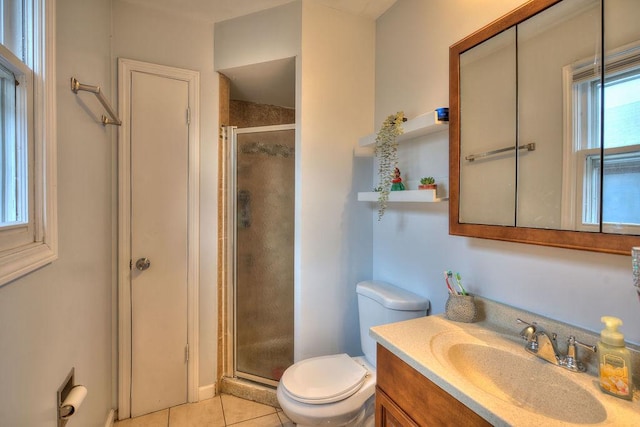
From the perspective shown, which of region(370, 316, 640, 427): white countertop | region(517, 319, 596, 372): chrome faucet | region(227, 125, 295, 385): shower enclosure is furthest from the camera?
region(227, 125, 295, 385): shower enclosure

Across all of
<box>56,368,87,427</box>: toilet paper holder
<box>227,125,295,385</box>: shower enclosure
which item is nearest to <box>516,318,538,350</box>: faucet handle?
<box>227,125,295,385</box>: shower enclosure

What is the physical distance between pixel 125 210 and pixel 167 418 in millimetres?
1307

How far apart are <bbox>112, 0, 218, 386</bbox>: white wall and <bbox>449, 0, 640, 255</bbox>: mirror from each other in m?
1.49

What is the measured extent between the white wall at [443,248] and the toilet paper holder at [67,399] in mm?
1494

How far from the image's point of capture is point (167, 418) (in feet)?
5.86

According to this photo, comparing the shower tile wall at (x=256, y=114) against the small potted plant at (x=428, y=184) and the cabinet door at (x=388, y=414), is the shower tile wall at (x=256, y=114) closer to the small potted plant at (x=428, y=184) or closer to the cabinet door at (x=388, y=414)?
the small potted plant at (x=428, y=184)

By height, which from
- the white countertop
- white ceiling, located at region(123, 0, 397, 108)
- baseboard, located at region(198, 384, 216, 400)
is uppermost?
white ceiling, located at region(123, 0, 397, 108)

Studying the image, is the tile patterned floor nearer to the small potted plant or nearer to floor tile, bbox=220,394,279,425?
floor tile, bbox=220,394,279,425

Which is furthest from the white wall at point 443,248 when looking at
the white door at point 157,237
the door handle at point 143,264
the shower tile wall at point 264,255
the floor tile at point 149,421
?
the floor tile at point 149,421

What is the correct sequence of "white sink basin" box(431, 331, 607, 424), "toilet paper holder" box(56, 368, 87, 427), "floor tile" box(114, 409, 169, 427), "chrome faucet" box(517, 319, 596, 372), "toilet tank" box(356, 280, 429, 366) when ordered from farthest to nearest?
"floor tile" box(114, 409, 169, 427) < "toilet tank" box(356, 280, 429, 366) < "toilet paper holder" box(56, 368, 87, 427) < "chrome faucet" box(517, 319, 596, 372) < "white sink basin" box(431, 331, 607, 424)

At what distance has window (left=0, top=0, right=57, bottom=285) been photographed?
769 mm

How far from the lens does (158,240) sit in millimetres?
1837

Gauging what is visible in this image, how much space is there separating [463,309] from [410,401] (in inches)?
17.1

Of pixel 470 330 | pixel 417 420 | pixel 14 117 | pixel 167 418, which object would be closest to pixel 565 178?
pixel 470 330
